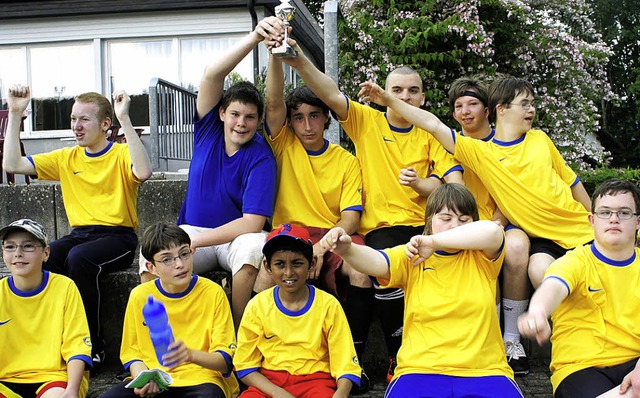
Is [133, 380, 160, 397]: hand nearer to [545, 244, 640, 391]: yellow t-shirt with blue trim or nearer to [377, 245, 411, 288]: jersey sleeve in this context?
[377, 245, 411, 288]: jersey sleeve

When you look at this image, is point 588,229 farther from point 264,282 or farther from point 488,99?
point 264,282

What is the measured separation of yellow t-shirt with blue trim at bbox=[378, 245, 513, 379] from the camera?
2.94 metres

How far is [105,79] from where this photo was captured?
1233cm

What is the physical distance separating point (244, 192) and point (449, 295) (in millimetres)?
1523

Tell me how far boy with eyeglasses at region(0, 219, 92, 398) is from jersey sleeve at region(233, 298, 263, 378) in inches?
33.0

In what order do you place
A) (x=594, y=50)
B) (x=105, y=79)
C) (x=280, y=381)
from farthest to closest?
(x=594, y=50) → (x=105, y=79) → (x=280, y=381)

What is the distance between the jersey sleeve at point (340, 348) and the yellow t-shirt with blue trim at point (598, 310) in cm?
98

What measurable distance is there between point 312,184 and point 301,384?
4.59 ft

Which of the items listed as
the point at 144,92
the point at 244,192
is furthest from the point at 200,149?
the point at 144,92

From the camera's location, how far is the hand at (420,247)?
293 centimetres

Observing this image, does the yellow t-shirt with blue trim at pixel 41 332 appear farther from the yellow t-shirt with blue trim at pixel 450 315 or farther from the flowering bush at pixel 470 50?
the flowering bush at pixel 470 50

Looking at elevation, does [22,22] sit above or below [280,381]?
above

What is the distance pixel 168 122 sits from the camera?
9.06m

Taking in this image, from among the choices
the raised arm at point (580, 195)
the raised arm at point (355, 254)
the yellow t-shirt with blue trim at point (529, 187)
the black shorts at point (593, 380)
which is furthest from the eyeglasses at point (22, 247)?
the raised arm at point (580, 195)
